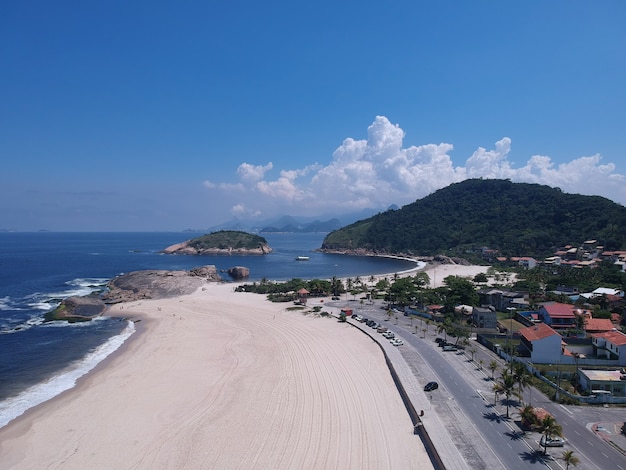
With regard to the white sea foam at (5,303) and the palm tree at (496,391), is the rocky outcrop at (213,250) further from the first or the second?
the palm tree at (496,391)

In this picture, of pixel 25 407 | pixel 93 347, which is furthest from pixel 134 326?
pixel 25 407

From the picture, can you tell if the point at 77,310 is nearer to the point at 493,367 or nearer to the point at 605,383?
the point at 493,367

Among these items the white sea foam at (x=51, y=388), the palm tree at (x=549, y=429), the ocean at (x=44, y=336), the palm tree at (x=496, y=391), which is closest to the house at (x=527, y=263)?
the ocean at (x=44, y=336)

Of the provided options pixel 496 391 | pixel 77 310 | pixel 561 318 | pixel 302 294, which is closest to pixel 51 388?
pixel 77 310

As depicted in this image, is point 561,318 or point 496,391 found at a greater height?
point 561,318

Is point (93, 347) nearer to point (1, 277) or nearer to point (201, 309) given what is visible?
point (201, 309)

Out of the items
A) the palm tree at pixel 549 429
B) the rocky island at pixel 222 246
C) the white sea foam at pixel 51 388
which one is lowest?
the white sea foam at pixel 51 388
